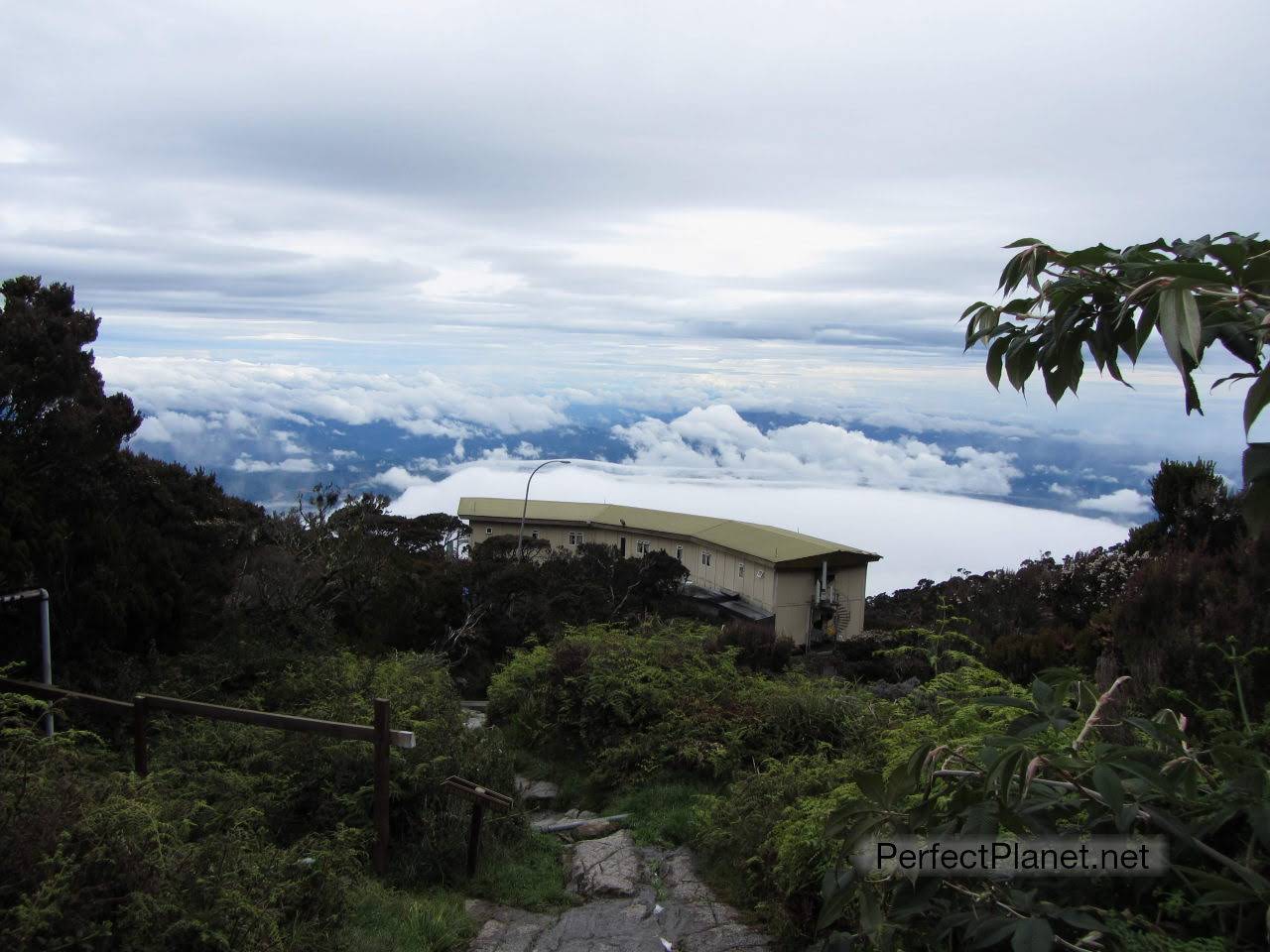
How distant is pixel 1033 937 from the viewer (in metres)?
1.77

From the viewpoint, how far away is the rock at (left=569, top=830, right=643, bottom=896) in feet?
22.3

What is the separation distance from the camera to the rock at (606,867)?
6785 mm

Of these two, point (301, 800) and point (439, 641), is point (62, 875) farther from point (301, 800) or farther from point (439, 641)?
point (439, 641)

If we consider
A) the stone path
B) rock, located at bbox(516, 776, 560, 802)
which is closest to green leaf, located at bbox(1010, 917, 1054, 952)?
the stone path

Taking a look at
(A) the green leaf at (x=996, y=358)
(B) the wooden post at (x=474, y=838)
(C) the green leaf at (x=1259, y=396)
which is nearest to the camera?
(C) the green leaf at (x=1259, y=396)

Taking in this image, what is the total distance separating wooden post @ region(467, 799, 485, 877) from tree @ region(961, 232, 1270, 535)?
17.7 ft

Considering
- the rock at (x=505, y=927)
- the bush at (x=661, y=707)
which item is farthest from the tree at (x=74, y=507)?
the rock at (x=505, y=927)

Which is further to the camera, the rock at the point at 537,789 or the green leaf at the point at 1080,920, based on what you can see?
the rock at the point at 537,789

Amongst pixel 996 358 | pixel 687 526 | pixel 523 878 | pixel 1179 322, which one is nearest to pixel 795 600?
pixel 687 526

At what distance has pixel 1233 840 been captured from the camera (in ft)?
Answer: 7.12

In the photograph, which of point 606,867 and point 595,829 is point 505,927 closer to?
point 606,867

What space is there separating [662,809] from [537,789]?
1.78 m

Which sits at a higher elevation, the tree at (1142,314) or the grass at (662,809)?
the tree at (1142,314)

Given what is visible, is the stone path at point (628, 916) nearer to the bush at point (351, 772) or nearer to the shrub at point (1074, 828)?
the bush at point (351, 772)
